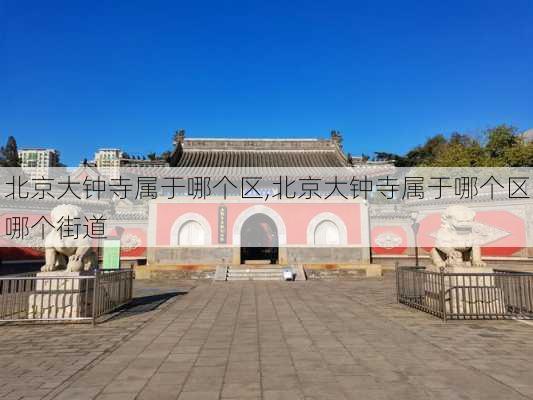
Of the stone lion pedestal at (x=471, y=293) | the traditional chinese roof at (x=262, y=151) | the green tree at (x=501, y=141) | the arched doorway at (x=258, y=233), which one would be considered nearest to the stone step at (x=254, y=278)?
the arched doorway at (x=258, y=233)

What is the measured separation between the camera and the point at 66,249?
746cm

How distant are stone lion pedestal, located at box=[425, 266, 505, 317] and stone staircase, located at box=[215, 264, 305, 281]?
33.4 feet

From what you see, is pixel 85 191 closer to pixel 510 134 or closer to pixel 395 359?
pixel 395 359

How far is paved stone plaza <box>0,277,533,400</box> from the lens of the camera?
355 centimetres

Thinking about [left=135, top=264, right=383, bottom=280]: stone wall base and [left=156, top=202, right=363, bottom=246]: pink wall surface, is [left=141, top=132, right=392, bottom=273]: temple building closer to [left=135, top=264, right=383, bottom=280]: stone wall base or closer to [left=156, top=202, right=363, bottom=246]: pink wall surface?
[left=156, top=202, right=363, bottom=246]: pink wall surface

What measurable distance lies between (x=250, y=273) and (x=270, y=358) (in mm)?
12825

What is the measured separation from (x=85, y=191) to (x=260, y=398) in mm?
22106

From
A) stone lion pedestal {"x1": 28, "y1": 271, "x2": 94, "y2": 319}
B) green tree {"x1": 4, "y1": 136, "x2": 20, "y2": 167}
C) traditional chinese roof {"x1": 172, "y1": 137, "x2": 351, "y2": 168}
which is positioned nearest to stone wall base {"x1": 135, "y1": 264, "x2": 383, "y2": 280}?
traditional chinese roof {"x1": 172, "y1": 137, "x2": 351, "y2": 168}

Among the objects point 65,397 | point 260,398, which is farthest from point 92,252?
point 260,398

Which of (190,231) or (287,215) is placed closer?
(190,231)

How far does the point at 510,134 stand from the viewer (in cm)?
2177

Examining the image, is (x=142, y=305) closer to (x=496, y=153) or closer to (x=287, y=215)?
(x=287, y=215)

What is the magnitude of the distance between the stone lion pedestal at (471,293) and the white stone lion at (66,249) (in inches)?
270

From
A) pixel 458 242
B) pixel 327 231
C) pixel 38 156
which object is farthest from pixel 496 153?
pixel 38 156
